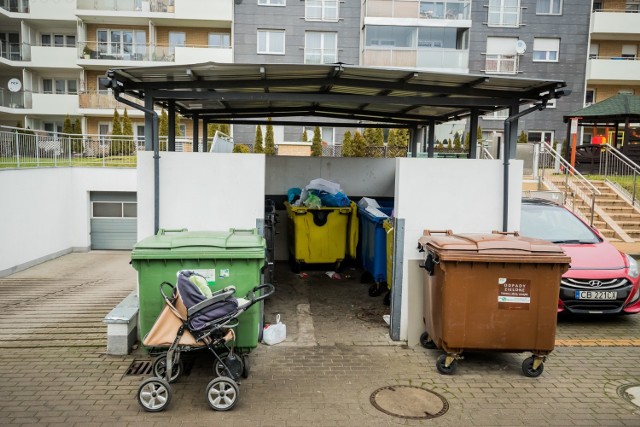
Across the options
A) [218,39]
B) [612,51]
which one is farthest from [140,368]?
[612,51]

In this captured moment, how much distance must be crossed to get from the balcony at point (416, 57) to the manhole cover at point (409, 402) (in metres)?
22.3

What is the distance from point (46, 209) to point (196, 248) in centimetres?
1171

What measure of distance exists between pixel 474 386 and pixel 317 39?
24.9 m

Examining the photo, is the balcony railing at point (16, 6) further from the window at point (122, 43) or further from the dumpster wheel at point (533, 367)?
the dumpster wheel at point (533, 367)

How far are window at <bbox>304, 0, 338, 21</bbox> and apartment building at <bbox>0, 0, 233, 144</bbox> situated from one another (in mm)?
3999

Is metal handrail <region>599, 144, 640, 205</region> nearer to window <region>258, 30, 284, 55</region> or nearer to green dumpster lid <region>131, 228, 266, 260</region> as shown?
green dumpster lid <region>131, 228, 266, 260</region>

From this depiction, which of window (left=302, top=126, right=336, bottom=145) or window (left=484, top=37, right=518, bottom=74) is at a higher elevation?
window (left=484, top=37, right=518, bottom=74)

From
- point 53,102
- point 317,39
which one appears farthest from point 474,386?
point 53,102

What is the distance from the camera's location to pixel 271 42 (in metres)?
27.4

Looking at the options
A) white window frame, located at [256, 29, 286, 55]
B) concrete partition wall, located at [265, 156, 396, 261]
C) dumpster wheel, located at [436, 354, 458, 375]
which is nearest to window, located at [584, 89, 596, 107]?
white window frame, located at [256, 29, 286, 55]

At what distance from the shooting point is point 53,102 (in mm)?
27922

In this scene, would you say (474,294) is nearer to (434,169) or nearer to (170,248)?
(434,169)

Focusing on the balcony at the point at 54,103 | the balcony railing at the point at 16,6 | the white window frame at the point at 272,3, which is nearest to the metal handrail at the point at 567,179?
the white window frame at the point at 272,3

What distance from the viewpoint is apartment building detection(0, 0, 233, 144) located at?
26875mm
